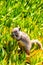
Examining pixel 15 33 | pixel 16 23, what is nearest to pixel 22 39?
pixel 15 33

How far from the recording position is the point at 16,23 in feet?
14.0

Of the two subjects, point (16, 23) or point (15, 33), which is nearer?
point (15, 33)

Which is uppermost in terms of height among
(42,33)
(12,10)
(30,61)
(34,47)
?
(12,10)

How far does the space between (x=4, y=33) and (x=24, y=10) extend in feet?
2.56

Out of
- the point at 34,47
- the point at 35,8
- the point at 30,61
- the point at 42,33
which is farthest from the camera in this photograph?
the point at 35,8

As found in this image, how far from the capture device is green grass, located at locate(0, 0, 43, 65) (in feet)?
12.3

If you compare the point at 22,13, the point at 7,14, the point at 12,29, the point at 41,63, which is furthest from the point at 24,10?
the point at 41,63

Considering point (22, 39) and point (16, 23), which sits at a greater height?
point (16, 23)

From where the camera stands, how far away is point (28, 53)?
12.7ft

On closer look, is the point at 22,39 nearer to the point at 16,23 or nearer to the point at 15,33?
the point at 15,33

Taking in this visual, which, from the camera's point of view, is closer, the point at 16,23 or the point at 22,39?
the point at 22,39

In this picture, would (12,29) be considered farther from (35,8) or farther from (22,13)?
(35,8)

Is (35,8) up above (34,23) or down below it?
above

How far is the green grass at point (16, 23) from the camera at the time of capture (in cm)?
376
